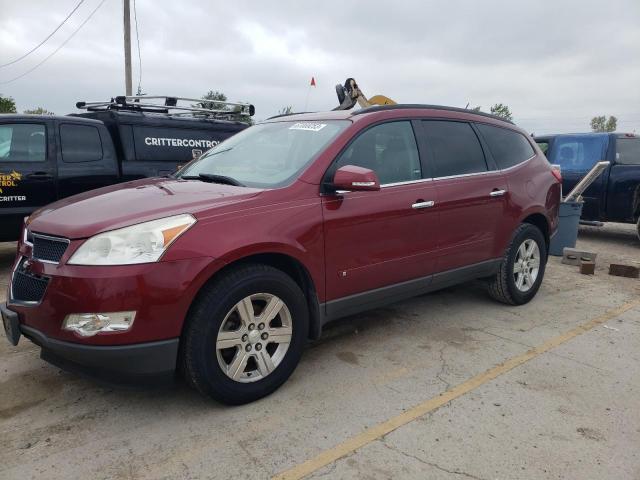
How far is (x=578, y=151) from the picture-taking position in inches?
363

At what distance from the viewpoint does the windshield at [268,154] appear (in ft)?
11.0

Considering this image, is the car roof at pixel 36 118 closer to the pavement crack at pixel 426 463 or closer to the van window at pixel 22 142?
the van window at pixel 22 142

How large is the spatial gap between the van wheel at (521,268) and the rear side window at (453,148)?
32.9 inches

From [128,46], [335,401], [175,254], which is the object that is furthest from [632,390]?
[128,46]

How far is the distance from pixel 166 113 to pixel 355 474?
630cm

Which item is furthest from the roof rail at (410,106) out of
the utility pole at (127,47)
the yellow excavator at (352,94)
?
the utility pole at (127,47)

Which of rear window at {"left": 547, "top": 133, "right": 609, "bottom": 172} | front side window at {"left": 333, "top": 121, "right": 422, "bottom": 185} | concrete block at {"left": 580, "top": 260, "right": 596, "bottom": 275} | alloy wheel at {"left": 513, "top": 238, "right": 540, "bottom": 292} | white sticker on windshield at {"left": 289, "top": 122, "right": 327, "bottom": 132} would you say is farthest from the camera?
rear window at {"left": 547, "top": 133, "right": 609, "bottom": 172}

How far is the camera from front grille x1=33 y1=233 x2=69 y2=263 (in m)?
2.63

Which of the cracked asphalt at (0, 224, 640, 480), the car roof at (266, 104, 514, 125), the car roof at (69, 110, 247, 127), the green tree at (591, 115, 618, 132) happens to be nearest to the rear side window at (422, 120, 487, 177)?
the car roof at (266, 104, 514, 125)

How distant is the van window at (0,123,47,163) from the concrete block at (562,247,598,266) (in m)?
6.80

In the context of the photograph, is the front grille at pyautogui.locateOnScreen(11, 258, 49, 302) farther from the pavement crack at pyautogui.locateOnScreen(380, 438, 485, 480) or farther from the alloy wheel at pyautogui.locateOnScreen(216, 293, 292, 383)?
the pavement crack at pyautogui.locateOnScreen(380, 438, 485, 480)

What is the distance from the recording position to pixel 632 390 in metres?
3.24

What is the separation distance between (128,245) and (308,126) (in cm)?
172

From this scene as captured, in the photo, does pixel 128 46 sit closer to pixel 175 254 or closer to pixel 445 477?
pixel 175 254
